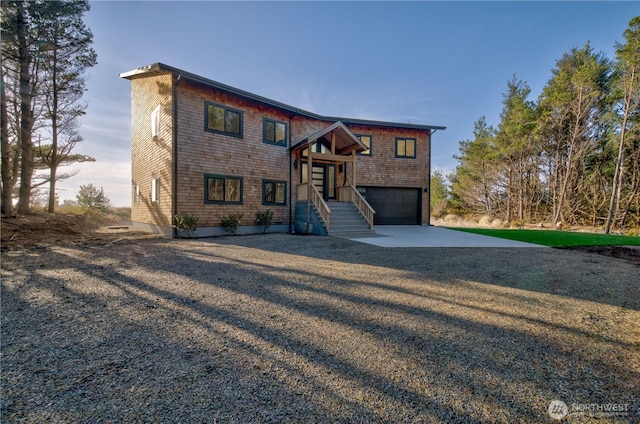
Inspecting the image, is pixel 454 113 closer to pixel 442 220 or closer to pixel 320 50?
pixel 442 220

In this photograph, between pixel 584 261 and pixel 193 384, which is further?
pixel 584 261

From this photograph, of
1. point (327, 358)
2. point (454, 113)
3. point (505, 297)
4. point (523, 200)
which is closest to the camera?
point (327, 358)

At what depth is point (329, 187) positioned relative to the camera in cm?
1544

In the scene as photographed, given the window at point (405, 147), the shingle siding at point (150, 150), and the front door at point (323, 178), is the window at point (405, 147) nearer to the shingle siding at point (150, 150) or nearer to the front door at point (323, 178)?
the front door at point (323, 178)

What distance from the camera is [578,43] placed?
20.8 meters

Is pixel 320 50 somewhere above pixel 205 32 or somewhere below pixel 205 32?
above

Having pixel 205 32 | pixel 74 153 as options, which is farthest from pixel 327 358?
pixel 74 153

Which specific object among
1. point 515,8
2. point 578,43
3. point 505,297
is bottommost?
point 505,297

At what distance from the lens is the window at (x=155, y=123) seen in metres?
11.3

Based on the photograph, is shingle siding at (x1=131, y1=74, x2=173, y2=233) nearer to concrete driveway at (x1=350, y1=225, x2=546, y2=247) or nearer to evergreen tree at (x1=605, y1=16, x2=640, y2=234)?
concrete driveway at (x1=350, y1=225, x2=546, y2=247)

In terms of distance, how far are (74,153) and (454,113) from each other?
3416 cm

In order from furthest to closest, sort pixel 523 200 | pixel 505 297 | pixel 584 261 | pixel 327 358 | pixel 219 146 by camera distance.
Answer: pixel 523 200 < pixel 219 146 < pixel 584 261 < pixel 505 297 < pixel 327 358

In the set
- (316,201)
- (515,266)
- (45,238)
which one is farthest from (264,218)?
(515,266)

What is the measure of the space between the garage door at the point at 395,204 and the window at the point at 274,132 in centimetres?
570
